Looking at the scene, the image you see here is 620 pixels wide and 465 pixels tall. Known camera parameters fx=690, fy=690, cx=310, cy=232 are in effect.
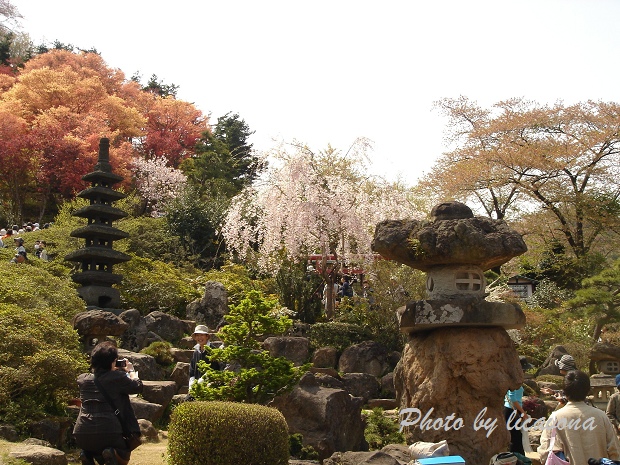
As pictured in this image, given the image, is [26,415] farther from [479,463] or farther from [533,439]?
[533,439]

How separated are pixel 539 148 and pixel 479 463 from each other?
17.0 metres

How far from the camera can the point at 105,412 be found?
5508mm

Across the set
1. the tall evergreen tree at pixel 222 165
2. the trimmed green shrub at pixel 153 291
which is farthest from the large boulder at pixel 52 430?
the tall evergreen tree at pixel 222 165

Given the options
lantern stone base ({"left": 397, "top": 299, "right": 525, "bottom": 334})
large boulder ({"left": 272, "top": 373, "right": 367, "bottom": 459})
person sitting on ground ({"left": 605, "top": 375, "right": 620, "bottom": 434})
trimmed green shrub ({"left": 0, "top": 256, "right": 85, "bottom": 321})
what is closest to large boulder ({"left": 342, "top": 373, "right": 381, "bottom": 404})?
large boulder ({"left": 272, "top": 373, "right": 367, "bottom": 459})

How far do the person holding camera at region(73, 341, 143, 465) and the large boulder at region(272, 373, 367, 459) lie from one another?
3656mm

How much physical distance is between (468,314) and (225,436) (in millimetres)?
3047

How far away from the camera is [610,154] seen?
2256cm

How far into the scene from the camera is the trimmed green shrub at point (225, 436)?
626 cm

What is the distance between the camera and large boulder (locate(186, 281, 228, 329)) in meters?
16.5

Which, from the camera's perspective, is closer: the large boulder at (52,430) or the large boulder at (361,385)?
the large boulder at (52,430)

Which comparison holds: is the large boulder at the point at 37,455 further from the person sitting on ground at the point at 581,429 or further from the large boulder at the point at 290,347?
the large boulder at the point at 290,347

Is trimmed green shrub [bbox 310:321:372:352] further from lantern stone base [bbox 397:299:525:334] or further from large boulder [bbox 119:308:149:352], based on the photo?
lantern stone base [bbox 397:299:525:334]

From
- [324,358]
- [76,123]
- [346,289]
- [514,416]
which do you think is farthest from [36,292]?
[76,123]

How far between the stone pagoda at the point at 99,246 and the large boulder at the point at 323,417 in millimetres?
7302
